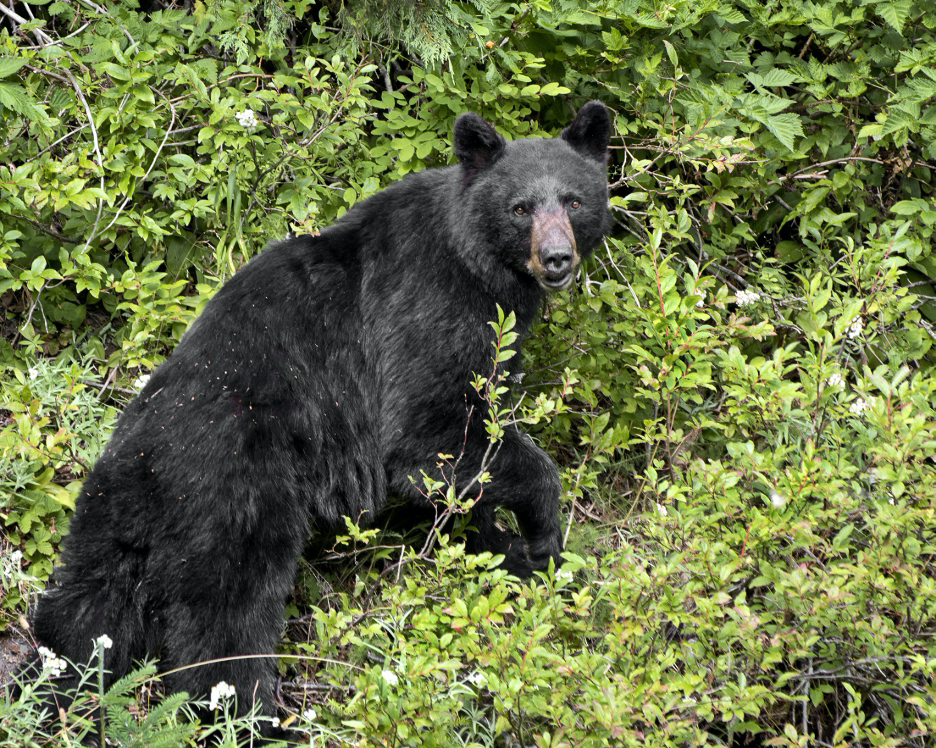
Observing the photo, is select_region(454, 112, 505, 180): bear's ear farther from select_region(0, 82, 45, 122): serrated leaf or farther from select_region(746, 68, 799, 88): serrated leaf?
select_region(0, 82, 45, 122): serrated leaf

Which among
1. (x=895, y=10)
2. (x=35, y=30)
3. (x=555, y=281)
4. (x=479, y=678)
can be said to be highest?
(x=895, y=10)

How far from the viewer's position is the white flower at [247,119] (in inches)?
184

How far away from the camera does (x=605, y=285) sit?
4750 mm

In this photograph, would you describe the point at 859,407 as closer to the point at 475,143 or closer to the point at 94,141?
the point at 475,143

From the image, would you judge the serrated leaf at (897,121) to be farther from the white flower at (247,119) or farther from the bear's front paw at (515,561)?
the white flower at (247,119)

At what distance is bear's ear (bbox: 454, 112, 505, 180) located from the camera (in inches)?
163

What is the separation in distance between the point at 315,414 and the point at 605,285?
66.4 inches

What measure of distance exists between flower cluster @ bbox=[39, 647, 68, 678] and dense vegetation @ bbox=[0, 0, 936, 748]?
0.16m

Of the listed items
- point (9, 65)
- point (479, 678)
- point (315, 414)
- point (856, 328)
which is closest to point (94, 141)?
point (9, 65)

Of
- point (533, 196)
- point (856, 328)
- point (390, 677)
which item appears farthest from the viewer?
point (533, 196)

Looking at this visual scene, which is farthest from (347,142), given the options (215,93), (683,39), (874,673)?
(874,673)

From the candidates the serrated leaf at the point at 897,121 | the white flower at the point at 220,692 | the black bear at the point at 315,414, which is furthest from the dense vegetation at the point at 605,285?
the black bear at the point at 315,414

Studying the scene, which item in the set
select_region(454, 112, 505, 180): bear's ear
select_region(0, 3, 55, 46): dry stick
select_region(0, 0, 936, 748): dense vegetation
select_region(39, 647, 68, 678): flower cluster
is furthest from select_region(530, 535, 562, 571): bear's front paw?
select_region(0, 3, 55, 46): dry stick

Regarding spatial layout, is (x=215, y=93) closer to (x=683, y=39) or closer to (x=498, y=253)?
(x=498, y=253)
